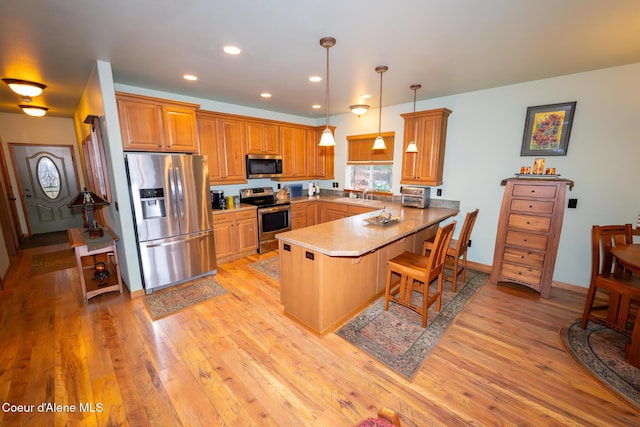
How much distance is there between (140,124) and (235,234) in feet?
6.80

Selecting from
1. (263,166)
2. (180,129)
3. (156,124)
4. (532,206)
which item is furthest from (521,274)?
(156,124)

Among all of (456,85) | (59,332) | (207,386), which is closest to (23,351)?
(59,332)

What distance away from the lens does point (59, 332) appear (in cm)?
253

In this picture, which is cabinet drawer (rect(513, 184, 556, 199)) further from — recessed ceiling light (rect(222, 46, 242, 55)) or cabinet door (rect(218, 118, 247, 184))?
cabinet door (rect(218, 118, 247, 184))

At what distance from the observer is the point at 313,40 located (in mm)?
2201

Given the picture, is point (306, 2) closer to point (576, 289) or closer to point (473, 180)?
point (473, 180)

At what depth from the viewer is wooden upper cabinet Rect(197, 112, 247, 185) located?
13.5 ft

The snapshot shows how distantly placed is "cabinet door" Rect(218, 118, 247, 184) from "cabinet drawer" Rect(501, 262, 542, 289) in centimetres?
434

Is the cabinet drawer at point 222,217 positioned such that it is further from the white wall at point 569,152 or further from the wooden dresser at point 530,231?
the wooden dresser at point 530,231

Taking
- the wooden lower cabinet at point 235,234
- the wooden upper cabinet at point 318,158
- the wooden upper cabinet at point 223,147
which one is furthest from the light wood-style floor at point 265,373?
the wooden upper cabinet at point 318,158

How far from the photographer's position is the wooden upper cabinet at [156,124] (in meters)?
3.09

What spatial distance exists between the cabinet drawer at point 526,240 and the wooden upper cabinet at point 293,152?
12.7 ft

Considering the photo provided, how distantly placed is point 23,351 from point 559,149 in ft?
20.2

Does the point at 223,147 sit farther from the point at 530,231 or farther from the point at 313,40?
the point at 530,231
